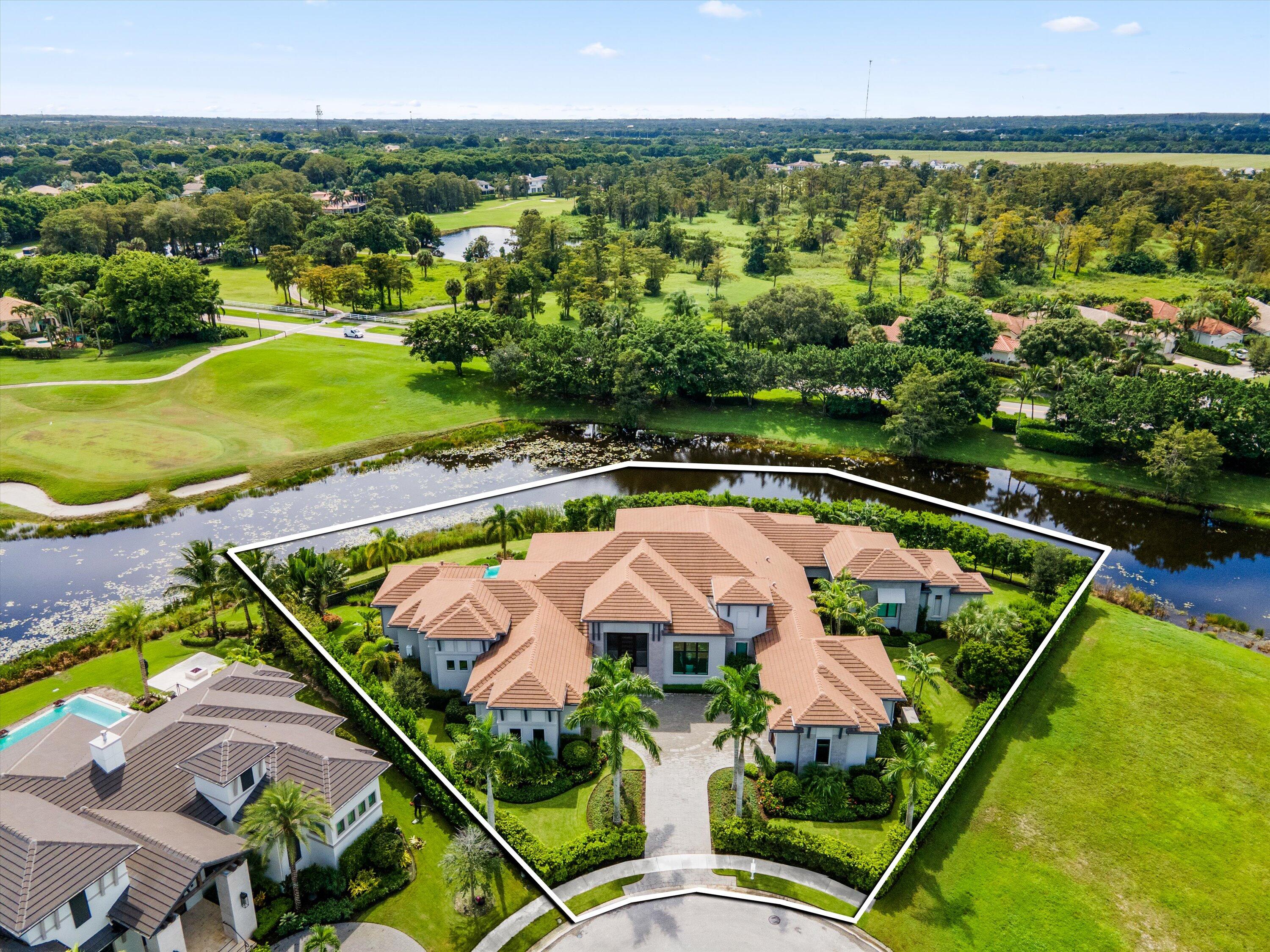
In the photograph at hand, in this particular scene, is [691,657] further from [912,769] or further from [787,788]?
[912,769]

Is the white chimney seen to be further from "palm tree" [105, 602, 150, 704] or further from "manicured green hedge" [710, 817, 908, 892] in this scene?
"manicured green hedge" [710, 817, 908, 892]

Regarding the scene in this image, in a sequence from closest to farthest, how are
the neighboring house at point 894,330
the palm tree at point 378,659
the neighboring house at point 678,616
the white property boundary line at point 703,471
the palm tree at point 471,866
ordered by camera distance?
the white property boundary line at point 703,471
the palm tree at point 471,866
the neighboring house at point 678,616
the palm tree at point 378,659
the neighboring house at point 894,330

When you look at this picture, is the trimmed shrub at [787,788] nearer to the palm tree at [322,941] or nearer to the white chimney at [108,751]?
the palm tree at [322,941]

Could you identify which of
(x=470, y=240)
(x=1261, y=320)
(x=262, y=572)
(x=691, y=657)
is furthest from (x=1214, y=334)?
(x=470, y=240)

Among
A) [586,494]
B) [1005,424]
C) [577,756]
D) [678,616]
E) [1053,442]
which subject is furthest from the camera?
[1005,424]

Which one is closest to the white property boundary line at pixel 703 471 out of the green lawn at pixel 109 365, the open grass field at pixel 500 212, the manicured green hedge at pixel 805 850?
the manicured green hedge at pixel 805 850

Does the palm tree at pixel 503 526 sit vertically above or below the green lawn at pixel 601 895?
above
